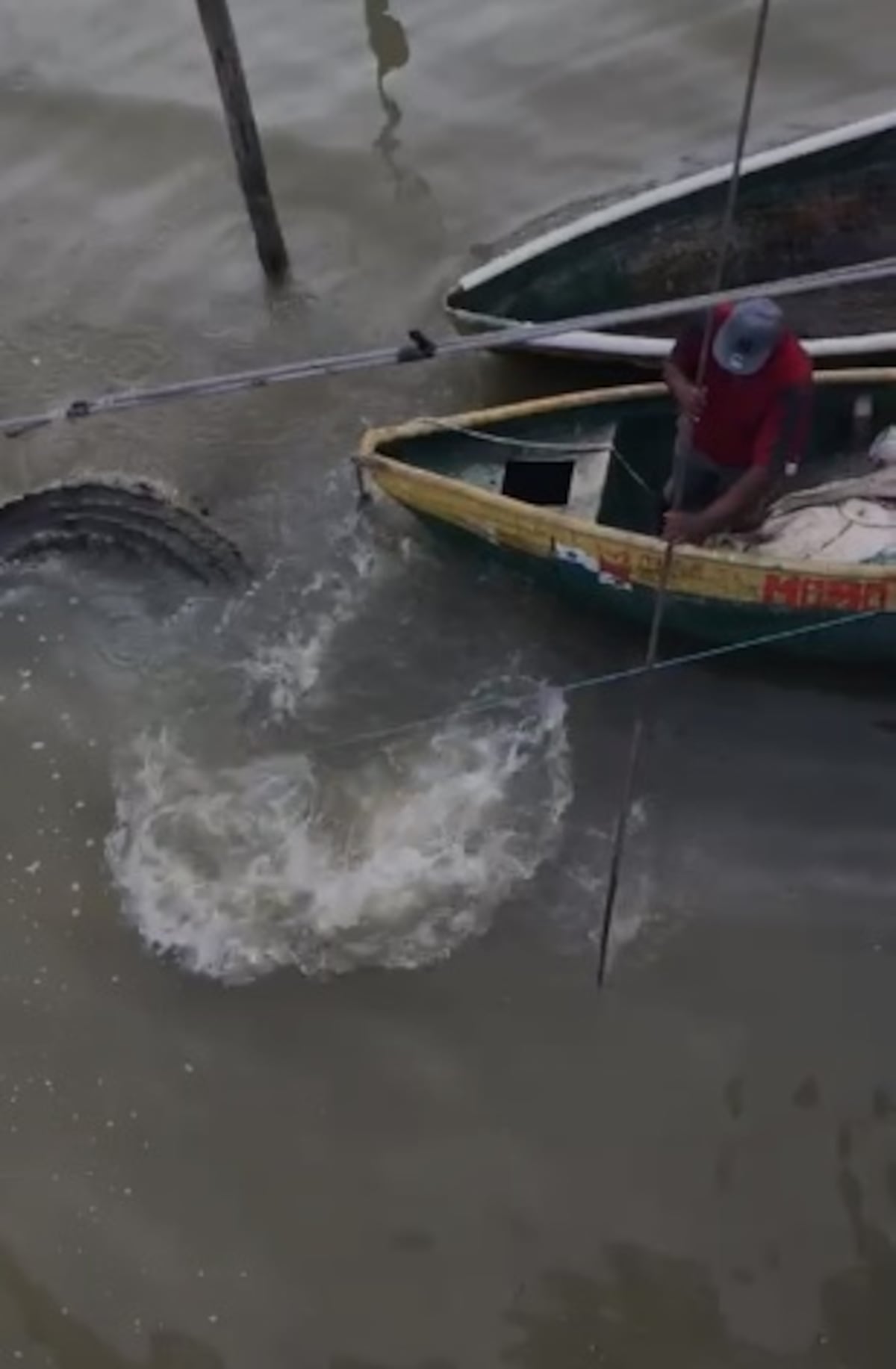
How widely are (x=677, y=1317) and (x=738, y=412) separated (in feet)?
11.7

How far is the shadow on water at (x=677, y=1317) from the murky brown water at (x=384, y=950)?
0.01 m

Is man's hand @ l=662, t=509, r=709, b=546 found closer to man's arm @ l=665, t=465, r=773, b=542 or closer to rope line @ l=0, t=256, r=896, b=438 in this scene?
man's arm @ l=665, t=465, r=773, b=542

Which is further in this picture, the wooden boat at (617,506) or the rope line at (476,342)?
the wooden boat at (617,506)

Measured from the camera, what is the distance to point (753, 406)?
6.84 metres

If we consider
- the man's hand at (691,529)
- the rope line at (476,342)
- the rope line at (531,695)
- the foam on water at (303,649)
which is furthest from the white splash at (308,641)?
the rope line at (476,342)

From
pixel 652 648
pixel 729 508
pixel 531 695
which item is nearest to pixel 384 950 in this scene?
pixel 531 695

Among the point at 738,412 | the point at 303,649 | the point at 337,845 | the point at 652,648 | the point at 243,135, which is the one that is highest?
the point at 243,135

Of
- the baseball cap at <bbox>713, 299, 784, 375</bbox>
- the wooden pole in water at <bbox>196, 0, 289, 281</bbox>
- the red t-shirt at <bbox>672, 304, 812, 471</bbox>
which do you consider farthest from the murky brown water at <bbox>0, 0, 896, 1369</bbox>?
the baseball cap at <bbox>713, 299, 784, 375</bbox>

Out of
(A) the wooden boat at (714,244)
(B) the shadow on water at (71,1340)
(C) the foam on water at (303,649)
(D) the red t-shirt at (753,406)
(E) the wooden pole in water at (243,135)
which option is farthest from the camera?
(A) the wooden boat at (714,244)

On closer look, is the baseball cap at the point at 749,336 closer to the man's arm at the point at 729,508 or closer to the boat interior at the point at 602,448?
the man's arm at the point at 729,508

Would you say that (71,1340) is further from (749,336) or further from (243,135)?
(243,135)

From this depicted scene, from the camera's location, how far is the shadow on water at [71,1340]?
5.84 metres

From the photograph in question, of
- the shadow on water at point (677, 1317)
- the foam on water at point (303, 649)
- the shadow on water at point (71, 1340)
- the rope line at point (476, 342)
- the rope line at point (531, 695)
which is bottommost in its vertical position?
the shadow on water at point (677, 1317)

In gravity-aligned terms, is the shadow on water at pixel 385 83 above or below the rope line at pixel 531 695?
above
